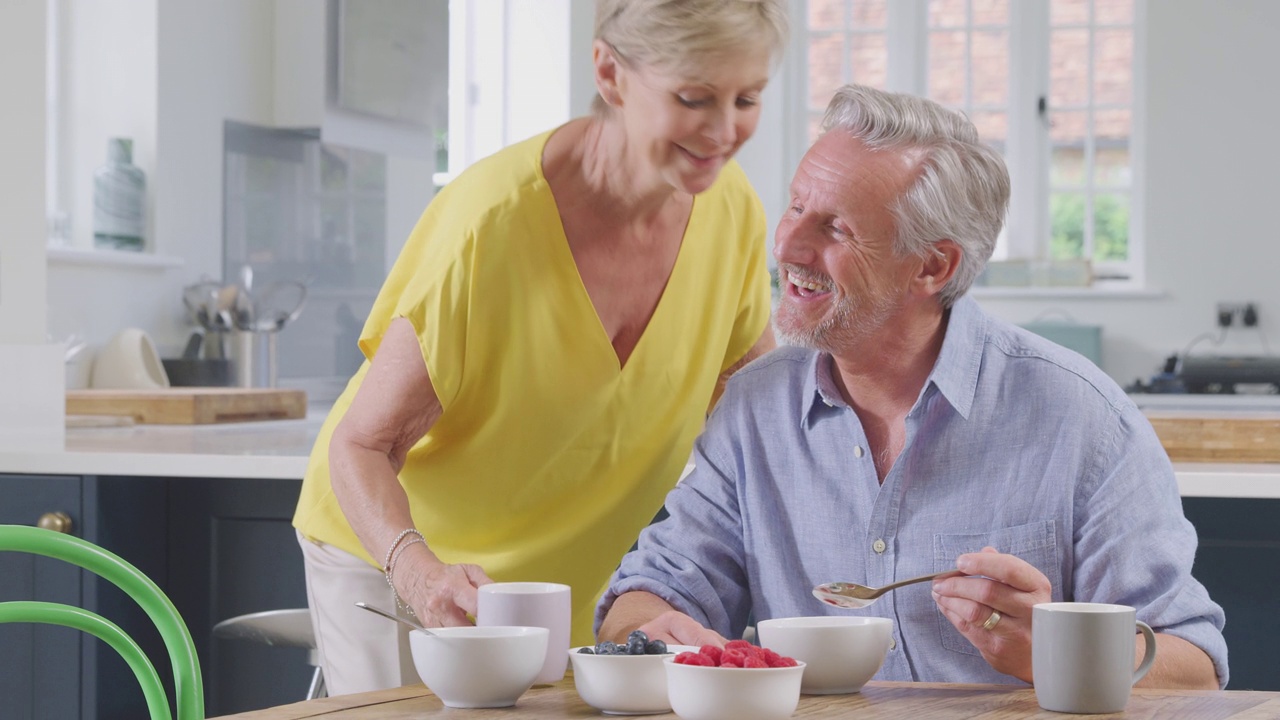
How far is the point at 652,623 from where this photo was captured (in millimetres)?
1506

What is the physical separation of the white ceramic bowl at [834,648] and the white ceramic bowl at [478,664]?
0.73ft

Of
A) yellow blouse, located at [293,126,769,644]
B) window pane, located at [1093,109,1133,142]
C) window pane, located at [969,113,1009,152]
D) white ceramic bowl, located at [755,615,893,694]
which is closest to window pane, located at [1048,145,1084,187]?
window pane, located at [1093,109,1133,142]

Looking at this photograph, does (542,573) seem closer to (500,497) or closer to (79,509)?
(500,497)

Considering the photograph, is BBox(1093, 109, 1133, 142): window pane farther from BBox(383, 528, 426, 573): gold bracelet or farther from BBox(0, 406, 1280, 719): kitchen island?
BBox(383, 528, 426, 573): gold bracelet

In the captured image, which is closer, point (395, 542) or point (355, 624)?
point (395, 542)

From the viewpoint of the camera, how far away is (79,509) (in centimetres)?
247

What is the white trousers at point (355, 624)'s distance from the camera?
186 cm

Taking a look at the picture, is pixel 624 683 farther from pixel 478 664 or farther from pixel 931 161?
pixel 931 161

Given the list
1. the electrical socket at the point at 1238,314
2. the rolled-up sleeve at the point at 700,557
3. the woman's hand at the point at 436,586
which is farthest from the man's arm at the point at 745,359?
the electrical socket at the point at 1238,314

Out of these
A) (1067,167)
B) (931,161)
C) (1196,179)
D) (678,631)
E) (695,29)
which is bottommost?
(678,631)

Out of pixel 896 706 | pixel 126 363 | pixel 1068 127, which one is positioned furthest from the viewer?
pixel 1068 127

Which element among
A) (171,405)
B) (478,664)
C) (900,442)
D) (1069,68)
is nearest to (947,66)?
(1069,68)

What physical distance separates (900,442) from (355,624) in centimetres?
76

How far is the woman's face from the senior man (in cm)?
13
